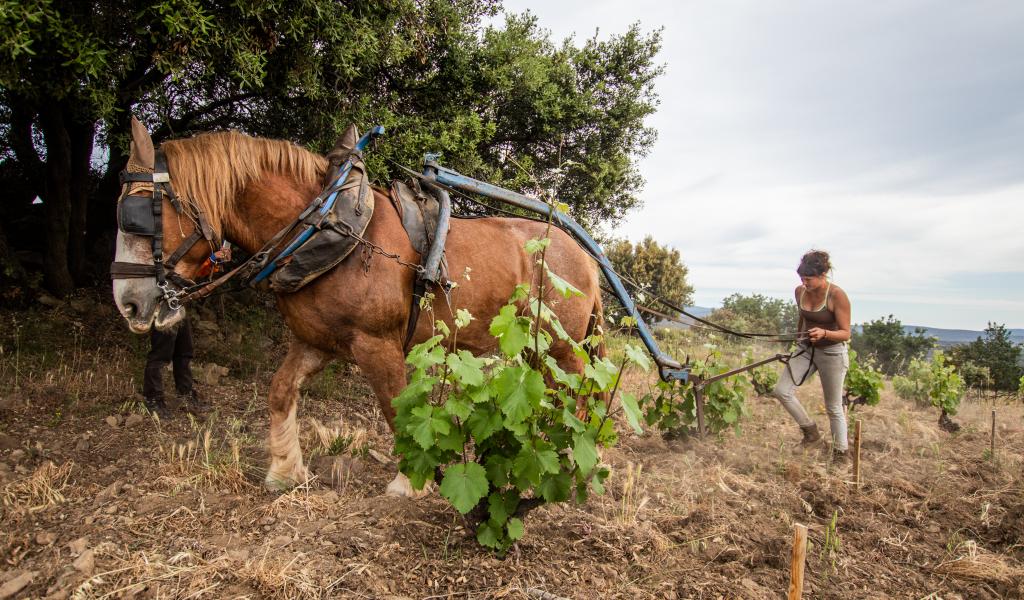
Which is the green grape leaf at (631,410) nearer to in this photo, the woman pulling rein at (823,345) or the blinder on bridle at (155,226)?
the blinder on bridle at (155,226)

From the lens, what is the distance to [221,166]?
2.80 m

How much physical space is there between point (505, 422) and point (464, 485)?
1.04 ft

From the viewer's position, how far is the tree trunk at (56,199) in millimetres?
5348

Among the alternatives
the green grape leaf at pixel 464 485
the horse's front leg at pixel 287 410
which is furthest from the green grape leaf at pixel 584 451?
the horse's front leg at pixel 287 410

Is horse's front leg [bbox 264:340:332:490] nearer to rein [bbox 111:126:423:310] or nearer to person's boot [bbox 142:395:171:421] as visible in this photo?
rein [bbox 111:126:423:310]

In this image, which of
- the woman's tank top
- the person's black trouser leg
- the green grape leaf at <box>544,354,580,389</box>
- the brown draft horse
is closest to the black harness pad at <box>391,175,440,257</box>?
the brown draft horse

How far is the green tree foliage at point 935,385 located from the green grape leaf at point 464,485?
7877 millimetres

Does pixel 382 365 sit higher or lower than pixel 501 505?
higher

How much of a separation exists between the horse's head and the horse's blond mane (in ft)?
0.23

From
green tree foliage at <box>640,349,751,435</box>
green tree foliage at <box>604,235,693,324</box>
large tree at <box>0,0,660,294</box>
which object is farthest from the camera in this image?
green tree foliage at <box>604,235,693,324</box>

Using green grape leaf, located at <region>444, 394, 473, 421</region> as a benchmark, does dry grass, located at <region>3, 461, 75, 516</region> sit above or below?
below

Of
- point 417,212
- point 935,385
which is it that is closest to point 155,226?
point 417,212

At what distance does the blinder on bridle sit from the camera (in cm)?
257

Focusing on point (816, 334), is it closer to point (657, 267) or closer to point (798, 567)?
point (798, 567)
